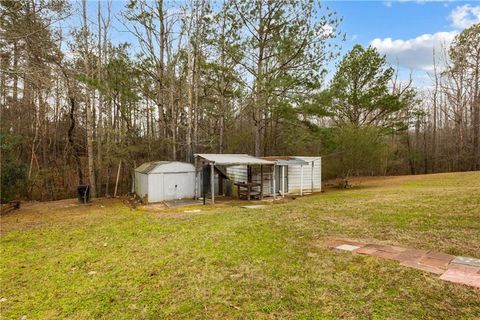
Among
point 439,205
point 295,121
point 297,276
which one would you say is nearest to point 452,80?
point 295,121

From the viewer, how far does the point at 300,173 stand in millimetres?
14586

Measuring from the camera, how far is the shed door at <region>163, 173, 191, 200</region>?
11.5m

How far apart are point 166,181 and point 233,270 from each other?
8250mm

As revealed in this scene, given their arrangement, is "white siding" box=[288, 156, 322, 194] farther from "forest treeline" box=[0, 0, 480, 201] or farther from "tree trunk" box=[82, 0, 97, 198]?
"tree trunk" box=[82, 0, 97, 198]

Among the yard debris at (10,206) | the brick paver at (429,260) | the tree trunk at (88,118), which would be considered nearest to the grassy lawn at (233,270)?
the brick paver at (429,260)

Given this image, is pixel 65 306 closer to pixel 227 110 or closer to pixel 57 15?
pixel 57 15

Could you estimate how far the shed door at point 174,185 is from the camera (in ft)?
37.8

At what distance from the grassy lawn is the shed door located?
15.0 ft

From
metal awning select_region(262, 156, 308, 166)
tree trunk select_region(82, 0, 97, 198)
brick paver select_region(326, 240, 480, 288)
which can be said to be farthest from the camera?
metal awning select_region(262, 156, 308, 166)

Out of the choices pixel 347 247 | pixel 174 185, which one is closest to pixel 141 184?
pixel 174 185

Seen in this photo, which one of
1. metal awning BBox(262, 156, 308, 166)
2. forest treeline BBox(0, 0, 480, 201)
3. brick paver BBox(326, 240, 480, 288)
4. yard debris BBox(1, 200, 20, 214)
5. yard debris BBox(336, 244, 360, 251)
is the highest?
forest treeline BBox(0, 0, 480, 201)

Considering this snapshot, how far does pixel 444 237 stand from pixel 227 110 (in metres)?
13.8

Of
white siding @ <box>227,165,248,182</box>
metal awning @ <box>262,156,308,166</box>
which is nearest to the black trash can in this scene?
white siding @ <box>227,165,248,182</box>

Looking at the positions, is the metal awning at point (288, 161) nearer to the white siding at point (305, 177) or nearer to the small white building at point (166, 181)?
the white siding at point (305, 177)
